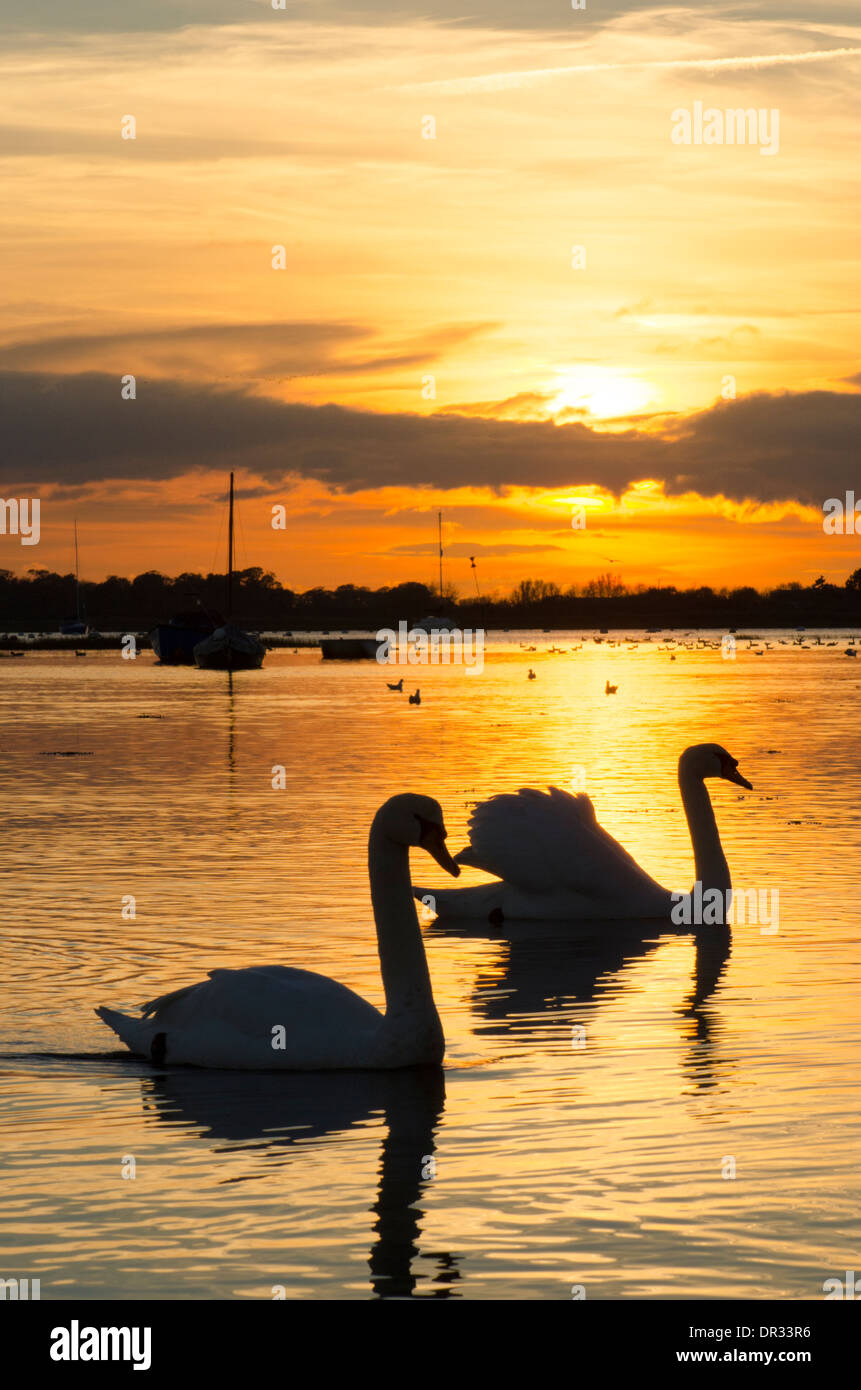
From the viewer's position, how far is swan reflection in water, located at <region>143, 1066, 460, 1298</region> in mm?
8508

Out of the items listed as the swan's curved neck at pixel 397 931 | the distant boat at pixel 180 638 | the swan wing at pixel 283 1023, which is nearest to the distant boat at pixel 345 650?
the distant boat at pixel 180 638

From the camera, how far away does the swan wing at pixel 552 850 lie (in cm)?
1631

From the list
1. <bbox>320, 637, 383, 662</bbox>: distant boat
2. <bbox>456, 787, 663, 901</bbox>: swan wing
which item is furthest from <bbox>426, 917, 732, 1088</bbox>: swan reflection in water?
<bbox>320, 637, 383, 662</bbox>: distant boat

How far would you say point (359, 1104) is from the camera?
1021 cm

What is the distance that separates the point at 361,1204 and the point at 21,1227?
1467 millimetres

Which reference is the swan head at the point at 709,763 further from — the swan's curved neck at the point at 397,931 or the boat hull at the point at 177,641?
the boat hull at the point at 177,641

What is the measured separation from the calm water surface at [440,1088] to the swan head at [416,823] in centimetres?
126

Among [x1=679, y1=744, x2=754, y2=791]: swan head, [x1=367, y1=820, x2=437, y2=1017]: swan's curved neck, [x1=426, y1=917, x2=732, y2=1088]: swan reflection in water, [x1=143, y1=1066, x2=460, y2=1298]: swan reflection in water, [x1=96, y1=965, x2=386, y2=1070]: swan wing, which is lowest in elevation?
[x1=426, y1=917, x2=732, y2=1088]: swan reflection in water

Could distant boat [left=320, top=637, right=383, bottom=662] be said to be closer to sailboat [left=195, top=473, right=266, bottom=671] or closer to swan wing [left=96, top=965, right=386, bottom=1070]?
sailboat [left=195, top=473, right=266, bottom=671]

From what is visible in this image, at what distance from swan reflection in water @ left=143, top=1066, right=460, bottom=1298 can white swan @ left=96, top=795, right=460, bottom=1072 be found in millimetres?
120

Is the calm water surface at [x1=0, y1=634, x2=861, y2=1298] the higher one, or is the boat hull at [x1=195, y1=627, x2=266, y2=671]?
the boat hull at [x1=195, y1=627, x2=266, y2=671]

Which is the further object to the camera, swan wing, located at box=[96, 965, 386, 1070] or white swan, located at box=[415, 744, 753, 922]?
white swan, located at box=[415, 744, 753, 922]
